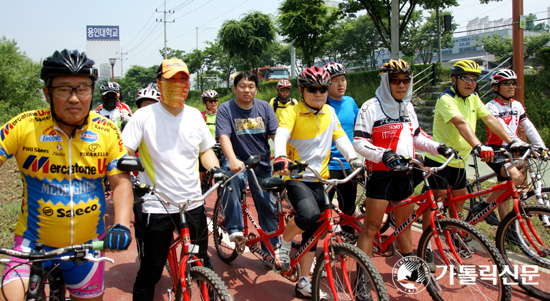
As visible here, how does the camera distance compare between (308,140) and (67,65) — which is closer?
(67,65)

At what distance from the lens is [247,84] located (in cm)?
460

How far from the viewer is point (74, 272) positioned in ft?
7.99

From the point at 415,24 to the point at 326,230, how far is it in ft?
155

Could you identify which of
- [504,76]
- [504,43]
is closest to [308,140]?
[504,76]

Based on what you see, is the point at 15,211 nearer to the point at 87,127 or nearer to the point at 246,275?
the point at 246,275

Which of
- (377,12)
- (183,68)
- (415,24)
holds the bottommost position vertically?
(183,68)

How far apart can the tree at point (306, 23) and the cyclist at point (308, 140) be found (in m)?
24.5

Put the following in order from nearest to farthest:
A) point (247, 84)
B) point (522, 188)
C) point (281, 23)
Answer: point (522, 188), point (247, 84), point (281, 23)

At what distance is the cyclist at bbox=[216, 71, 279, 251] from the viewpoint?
456 centimetres

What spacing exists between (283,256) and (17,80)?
22892 mm

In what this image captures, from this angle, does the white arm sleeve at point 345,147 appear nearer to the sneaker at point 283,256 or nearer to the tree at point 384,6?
the sneaker at point 283,256

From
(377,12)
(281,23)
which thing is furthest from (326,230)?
(281,23)

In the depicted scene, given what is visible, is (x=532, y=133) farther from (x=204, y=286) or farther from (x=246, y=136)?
(x=204, y=286)

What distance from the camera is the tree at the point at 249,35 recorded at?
34.6m
